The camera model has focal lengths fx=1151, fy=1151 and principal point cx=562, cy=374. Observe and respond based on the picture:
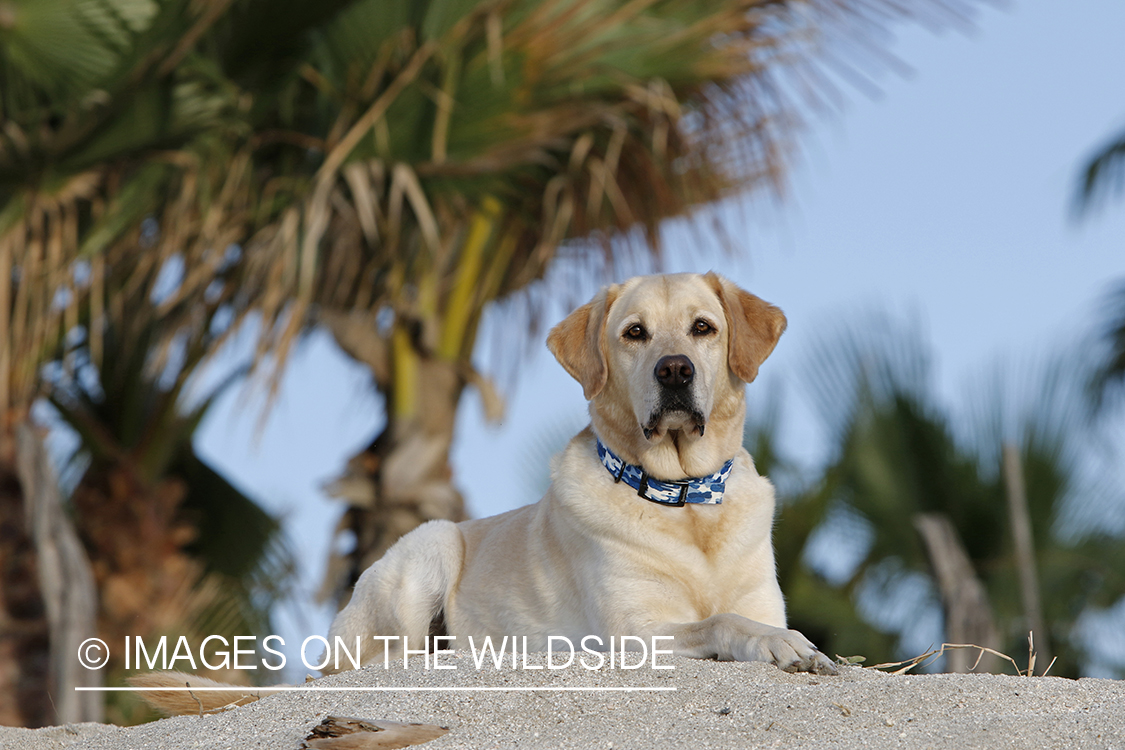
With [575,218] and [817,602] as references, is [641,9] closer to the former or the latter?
[575,218]

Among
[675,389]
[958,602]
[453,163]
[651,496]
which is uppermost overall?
[453,163]

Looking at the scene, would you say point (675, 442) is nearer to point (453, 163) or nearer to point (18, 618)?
point (453, 163)

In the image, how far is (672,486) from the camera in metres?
3.40

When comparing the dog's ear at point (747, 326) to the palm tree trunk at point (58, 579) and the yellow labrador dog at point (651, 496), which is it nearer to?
the yellow labrador dog at point (651, 496)

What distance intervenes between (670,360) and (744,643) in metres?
0.82

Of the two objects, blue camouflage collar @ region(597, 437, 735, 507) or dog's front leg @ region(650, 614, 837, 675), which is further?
blue camouflage collar @ region(597, 437, 735, 507)

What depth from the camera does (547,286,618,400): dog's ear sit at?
3.53 m

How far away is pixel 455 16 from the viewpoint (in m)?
6.86

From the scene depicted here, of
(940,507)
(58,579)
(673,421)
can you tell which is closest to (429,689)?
(673,421)

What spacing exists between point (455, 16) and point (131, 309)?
2.77 m

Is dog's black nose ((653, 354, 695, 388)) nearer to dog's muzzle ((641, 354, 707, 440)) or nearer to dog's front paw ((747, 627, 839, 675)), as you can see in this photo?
dog's muzzle ((641, 354, 707, 440))

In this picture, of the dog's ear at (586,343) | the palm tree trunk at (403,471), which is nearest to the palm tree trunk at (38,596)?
the palm tree trunk at (403,471)

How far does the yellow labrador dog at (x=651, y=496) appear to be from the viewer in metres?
3.29

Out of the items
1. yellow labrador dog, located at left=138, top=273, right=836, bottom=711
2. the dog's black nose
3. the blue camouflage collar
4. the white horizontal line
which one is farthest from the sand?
the dog's black nose
